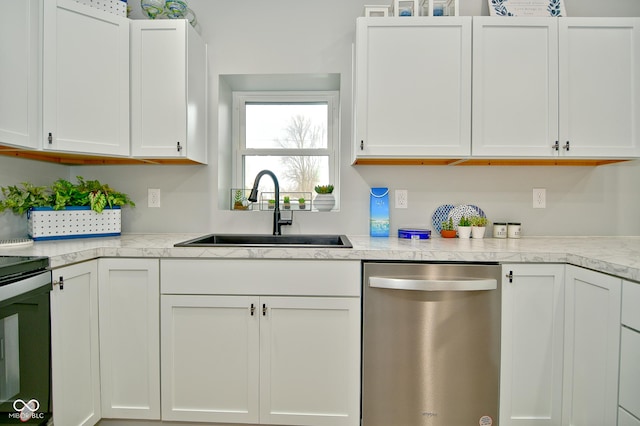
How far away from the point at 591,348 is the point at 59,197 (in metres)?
2.59

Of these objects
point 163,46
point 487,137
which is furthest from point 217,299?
point 487,137

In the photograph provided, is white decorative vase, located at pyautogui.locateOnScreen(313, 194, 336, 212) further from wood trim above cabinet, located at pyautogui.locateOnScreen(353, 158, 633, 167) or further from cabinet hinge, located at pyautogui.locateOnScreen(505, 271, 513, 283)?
cabinet hinge, located at pyautogui.locateOnScreen(505, 271, 513, 283)

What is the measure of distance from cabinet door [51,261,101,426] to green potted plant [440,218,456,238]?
185cm

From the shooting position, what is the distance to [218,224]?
2230mm

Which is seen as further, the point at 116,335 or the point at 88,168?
the point at 88,168

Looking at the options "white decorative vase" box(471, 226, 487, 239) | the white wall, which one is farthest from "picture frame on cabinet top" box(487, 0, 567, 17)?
"white decorative vase" box(471, 226, 487, 239)

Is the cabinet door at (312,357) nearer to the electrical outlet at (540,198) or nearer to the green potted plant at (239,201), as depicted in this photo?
the green potted plant at (239,201)

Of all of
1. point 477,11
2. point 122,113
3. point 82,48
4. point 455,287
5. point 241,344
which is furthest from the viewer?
point 477,11

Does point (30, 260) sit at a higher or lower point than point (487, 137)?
lower

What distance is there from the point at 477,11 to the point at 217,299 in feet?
7.54

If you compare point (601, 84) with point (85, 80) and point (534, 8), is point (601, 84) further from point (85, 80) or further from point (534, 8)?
point (85, 80)

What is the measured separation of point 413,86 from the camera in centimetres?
183

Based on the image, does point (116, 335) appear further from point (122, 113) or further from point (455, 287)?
point (455, 287)

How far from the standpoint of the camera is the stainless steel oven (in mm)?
1137
